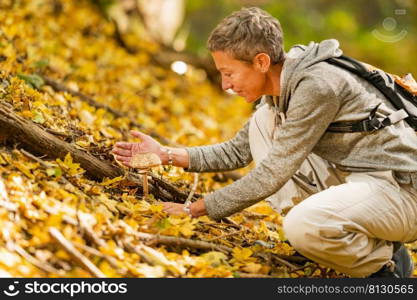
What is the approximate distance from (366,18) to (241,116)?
7.02 meters

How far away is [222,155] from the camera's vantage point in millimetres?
3145

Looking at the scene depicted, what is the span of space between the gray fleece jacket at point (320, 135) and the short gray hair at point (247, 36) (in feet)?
0.37

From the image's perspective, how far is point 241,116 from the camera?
659 cm

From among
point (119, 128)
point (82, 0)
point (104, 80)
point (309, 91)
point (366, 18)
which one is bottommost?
point (309, 91)

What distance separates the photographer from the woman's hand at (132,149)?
2936 millimetres

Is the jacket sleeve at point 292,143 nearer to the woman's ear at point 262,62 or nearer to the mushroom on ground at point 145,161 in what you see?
the woman's ear at point 262,62

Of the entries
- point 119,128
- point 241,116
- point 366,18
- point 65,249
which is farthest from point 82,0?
point 366,18

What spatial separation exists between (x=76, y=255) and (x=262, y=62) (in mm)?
1200

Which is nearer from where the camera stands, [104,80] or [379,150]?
[379,150]

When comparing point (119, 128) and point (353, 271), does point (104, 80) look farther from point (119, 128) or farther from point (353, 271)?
point (353, 271)

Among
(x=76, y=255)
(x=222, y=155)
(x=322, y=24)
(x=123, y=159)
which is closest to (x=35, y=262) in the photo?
(x=76, y=255)

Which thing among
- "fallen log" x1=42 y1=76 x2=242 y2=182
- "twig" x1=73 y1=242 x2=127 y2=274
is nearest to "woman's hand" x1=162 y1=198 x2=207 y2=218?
"twig" x1=73 y1=242 x2=127 y2=274

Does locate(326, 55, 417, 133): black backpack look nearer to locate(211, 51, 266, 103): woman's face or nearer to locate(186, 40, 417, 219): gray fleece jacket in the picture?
locate(186, 40, 417, 219): gray fleece jacket

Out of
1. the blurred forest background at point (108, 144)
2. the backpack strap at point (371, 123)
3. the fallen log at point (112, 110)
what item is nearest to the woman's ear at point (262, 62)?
the backpack strap at point (371, 123)
